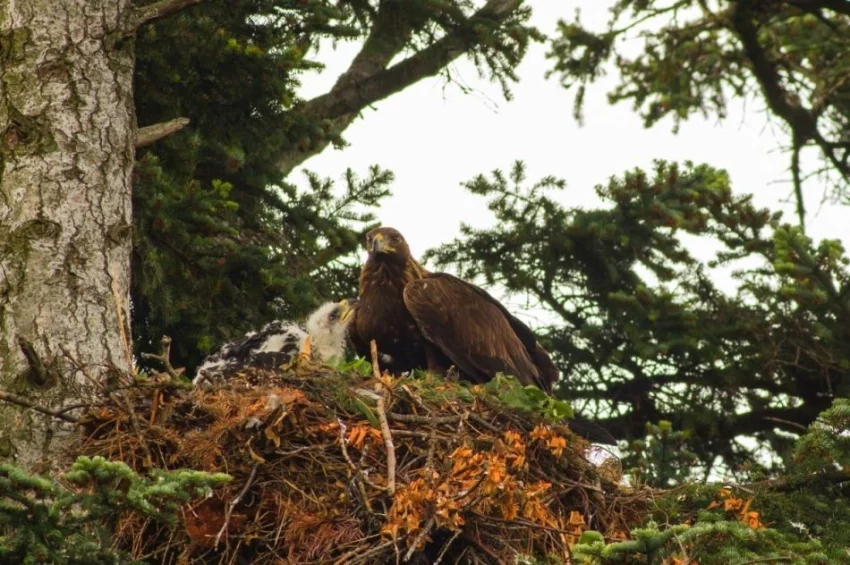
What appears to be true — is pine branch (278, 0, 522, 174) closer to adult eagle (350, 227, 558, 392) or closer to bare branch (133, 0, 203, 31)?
adult eagle (350, 227, 558, 392)

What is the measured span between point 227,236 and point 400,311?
1.22 m

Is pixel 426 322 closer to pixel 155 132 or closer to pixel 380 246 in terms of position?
pixel 380 246

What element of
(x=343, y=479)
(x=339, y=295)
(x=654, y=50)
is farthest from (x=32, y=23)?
(x=654, y=50)

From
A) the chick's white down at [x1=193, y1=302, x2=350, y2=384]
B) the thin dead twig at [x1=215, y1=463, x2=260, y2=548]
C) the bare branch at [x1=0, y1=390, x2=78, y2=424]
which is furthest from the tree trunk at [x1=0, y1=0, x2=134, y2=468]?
the chick's white down at [x1=193, y1=302, x2=350, y2=384]

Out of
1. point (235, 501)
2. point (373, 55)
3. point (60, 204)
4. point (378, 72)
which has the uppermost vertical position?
point (373, 55)

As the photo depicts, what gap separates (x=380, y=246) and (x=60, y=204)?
2.83 m

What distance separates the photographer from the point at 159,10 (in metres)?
7.10

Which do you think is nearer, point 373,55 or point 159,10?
point 159,10

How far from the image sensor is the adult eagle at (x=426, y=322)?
28.7ft

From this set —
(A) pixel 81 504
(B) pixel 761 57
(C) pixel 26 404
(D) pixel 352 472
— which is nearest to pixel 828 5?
(B) pixel 761 57

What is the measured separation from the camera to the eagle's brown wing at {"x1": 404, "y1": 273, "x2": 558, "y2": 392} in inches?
343

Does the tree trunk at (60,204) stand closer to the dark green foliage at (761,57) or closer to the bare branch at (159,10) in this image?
the bare branch at (159,10)

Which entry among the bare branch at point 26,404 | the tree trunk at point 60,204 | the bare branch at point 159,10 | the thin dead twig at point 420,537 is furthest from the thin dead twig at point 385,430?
the bare branch at point 159,10

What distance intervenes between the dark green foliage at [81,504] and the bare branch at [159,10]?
2914 mm
